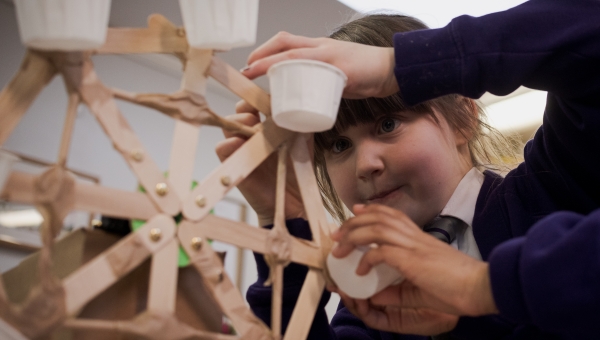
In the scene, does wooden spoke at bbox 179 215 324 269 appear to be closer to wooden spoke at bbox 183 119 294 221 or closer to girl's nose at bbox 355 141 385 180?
wooden spoke at bbox 183 119 294 221

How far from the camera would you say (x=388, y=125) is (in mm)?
928

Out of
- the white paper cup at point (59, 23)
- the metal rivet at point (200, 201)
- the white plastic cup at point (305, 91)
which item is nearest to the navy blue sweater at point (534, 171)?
the white plastic cup at point (305, 91)

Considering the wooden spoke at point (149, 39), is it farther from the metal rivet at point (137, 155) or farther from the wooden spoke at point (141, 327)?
the wooden spoke at point (141, 327)

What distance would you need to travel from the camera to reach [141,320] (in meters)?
0.45

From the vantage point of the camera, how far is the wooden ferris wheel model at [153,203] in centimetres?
43

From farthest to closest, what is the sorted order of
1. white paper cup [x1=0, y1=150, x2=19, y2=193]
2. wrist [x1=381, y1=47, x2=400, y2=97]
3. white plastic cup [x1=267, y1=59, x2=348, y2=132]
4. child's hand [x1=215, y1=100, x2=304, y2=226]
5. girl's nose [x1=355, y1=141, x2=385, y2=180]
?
girl's nose [x1=355, y1=141, x2=385, y2=180]
child's hand [x1=215, y1=100, x2=304, y2=226]
wrist [x1=381, y1=47, x2=400, y2=97]
white plastic cup [x1=267, y1=59, x2=348, y2=132]
white paper cup [x1=0, y1=150, x2=19, y2=193]

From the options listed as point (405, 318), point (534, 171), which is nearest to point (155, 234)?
point (405, 318)

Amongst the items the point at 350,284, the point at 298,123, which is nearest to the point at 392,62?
the point at 298,123

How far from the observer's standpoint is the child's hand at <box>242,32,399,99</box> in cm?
64

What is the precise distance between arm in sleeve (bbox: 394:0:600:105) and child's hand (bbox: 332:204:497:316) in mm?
150

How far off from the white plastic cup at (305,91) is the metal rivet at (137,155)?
0.48 feet

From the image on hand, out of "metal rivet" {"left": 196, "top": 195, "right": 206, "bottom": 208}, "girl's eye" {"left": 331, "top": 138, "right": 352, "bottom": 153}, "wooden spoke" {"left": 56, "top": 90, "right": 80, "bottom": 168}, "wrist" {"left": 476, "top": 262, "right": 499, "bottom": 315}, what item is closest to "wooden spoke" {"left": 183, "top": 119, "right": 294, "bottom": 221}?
"metal rivet" {"left": 196, "top": 195, "right": 206, "bottom": 208}

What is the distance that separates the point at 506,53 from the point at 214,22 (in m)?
0.32

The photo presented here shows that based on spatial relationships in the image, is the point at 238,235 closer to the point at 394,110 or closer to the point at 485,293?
the point at 485,293
